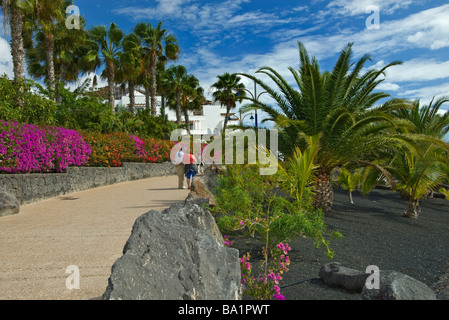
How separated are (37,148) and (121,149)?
6841 mm

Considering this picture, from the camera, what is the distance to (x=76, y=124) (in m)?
18.1

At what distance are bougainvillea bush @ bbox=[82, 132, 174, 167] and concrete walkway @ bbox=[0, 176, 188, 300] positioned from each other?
5109 mm

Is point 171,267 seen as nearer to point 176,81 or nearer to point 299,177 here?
point 299,177

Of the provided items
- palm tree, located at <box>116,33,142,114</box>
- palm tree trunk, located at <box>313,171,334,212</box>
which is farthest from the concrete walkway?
palm tree, located at <box>116,33,142,114</box>

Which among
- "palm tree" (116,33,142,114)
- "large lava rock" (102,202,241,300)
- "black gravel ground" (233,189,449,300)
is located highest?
"palm tree" (116,33,142,114)

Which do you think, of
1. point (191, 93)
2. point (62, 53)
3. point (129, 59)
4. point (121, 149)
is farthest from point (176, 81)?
point (121, 149)

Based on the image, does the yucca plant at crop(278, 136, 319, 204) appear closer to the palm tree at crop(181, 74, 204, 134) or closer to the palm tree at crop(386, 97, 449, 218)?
the palm tree at crop(386, 97, 449, 218)

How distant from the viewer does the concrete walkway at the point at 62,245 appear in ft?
13.0

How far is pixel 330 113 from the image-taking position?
383 inches

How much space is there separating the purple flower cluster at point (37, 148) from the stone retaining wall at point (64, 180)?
12.6 inches

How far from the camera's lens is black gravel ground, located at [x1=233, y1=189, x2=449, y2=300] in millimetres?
4337

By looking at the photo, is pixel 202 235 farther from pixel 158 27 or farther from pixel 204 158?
pixel 158 27

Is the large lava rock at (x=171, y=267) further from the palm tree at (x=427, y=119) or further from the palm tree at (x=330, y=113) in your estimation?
the palm tree at (x=427, y=119)
